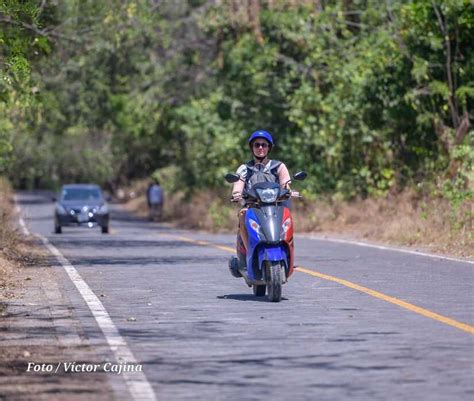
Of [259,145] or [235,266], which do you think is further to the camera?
[235,266]

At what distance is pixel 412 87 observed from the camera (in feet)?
109

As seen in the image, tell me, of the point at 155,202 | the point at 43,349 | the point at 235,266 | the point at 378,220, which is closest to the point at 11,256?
the point at 235,266

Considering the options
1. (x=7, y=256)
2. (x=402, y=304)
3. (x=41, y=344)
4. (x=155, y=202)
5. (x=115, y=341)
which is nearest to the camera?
(x=41, y=344)

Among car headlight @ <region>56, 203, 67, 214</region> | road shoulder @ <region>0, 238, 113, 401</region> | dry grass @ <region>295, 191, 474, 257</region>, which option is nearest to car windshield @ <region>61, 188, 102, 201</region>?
car headlight @ <region>56, 203, 67, 214</region>

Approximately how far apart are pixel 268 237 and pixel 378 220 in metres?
18.2

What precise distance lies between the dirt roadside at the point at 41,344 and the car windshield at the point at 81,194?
23253mm

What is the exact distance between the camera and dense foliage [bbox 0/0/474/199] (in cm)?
2978

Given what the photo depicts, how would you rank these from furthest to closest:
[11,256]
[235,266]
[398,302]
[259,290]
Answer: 1. [11,256]
2. [235,266]
3. [259,290]
4. [398,302]

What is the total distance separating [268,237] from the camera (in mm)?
14281

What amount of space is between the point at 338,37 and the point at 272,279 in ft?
84.7

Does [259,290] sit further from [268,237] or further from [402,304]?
[402,304]

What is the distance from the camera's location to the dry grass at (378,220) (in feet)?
83.9

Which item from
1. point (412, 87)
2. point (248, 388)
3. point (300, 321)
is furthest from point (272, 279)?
point (412, 87)

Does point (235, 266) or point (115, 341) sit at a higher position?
point (235, 266)
